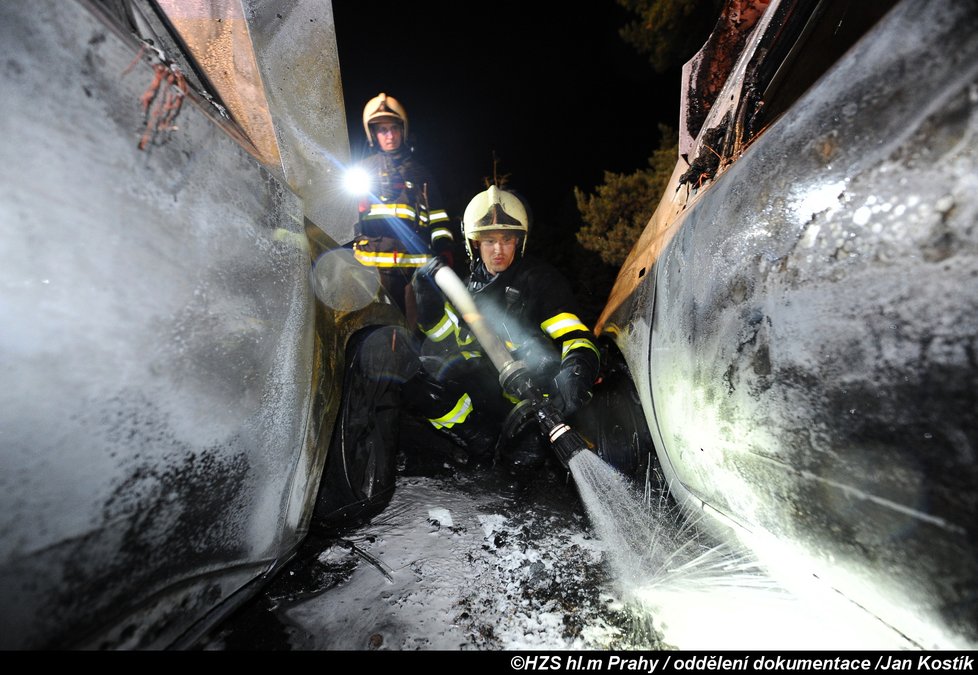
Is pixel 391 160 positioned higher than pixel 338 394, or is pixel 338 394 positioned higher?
pixel 391 160

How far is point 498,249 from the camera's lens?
323 centimetres

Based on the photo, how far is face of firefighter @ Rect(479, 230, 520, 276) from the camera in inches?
127

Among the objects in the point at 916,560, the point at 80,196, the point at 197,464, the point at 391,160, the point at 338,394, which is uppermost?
the point at 391,160

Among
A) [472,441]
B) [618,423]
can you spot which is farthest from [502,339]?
[618,423]

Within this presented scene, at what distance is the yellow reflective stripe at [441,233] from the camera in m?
4.21

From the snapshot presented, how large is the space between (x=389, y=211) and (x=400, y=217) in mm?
120

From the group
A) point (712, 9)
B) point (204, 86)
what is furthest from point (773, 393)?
point (712, 9)

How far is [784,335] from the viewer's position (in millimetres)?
1115

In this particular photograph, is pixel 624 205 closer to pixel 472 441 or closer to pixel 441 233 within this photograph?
pixel 441 233

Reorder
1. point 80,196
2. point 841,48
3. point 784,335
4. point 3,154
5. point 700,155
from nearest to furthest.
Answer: point 3,154
point 80,196
point 784,335
point 841,48
point 700,155

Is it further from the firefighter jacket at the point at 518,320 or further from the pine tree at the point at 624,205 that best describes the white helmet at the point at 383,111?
the pine tree at the point at 624,205

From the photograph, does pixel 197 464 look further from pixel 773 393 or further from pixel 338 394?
pixel 773 393

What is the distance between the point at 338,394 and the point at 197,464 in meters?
0.89

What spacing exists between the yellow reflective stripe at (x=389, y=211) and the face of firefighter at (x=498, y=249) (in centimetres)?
109
